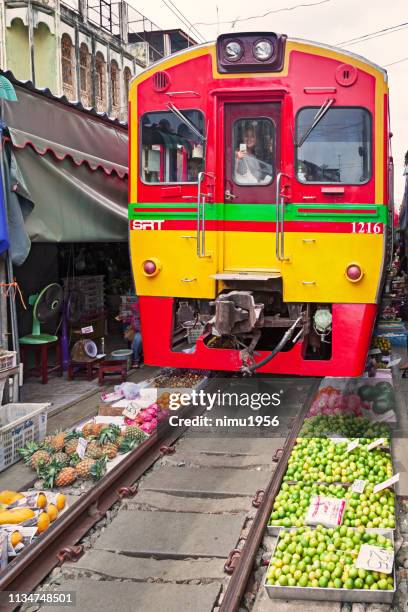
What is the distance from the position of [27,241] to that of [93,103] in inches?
673

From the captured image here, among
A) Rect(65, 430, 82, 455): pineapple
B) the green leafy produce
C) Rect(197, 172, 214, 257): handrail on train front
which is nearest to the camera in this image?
the green leafy produce

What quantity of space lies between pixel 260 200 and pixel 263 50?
4.78 feet

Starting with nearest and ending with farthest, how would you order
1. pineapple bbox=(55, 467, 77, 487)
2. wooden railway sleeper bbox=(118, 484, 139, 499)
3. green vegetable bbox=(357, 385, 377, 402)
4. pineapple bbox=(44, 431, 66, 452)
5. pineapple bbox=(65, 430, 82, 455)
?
wooden railway sleeper bbox=(118, 484, 139, 499) → pineapple bbox=(55, 467, 77, 487) → pineapple bbox=(65, 430, 82, 455) → pineapple bbox=(44, 431, 66, 452) → green vegetable bbox=(357, 385, 377, 402)

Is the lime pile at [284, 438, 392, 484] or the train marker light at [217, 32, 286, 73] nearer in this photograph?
the lime pile at [284, 438, 392, 484]

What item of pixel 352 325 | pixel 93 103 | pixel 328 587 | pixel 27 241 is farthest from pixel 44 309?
pixel 93 103

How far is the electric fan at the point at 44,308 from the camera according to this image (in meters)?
8.40

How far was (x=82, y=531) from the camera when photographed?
445 centimetres

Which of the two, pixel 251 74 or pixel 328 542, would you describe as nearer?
pixel 328 542

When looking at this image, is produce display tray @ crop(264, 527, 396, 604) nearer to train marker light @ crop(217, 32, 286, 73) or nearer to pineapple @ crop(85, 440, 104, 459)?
pineapple @ crop(85, 440, 104, 459)

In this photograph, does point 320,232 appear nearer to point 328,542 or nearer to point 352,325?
point 352,325

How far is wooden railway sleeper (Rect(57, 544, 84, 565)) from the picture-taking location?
406 cm

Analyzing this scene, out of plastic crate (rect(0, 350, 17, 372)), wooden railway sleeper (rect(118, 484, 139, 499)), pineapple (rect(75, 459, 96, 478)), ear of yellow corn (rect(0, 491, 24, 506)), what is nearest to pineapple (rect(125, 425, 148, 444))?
pineapple (rect(75, 459, 96, 478))

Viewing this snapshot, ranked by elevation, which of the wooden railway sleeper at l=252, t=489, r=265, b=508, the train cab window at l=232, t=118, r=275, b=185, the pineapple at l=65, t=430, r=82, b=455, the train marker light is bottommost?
the wooden railway sleeper at l=252, t=489, r=265, b=508

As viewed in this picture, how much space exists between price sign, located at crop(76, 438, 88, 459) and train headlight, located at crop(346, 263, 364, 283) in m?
2.93
